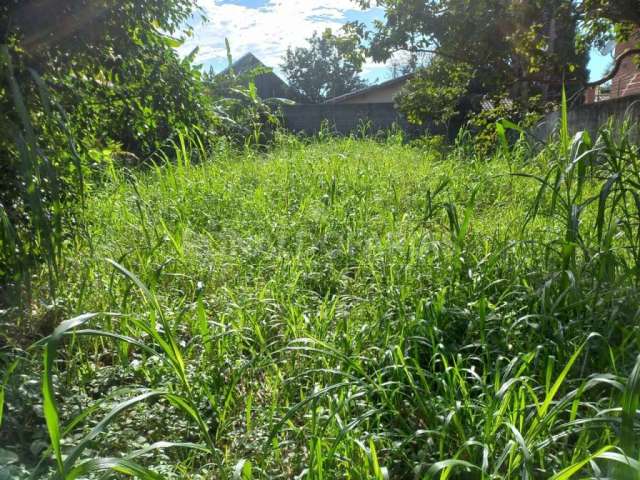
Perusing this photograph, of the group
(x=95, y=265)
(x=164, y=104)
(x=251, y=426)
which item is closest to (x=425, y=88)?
(x=164, y=104)

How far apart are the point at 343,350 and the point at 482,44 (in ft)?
17.4

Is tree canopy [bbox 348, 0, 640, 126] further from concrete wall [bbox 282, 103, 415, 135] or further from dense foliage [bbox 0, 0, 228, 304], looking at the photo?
concrete wall [bbox 282, 103, 415, 135]

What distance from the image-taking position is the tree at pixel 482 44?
17.8ft

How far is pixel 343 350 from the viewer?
219 centimetres

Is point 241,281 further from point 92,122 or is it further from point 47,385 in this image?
point 47,385

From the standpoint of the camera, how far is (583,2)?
4742mm

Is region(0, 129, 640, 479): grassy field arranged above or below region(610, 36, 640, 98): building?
below

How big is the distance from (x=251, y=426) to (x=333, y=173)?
365 cm

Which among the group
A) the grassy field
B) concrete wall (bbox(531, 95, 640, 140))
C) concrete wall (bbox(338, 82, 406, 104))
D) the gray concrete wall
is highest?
concrete wall (bbox(338, 82, 406, 104))

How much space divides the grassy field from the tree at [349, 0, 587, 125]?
7.88ft

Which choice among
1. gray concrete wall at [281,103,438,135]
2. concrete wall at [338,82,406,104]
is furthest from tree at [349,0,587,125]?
concrete wall at [338,82,406,104]

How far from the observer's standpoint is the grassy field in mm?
1531

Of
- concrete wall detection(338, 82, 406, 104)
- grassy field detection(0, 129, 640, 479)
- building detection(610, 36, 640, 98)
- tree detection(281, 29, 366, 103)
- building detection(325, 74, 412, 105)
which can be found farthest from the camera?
tree detection(281, 29, 366, 103)

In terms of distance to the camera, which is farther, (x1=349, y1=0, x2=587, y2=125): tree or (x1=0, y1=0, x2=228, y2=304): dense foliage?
(x1=349, y1=0, x2=587, y2=125): tree
